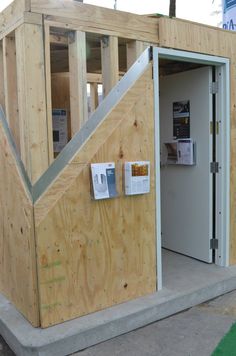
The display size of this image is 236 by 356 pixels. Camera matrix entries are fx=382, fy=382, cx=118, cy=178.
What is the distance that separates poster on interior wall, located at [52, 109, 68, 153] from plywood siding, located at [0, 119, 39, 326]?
691mm

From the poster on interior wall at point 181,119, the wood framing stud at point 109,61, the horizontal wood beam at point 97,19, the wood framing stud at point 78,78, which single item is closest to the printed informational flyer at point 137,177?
the wood framing stud at point 78,78

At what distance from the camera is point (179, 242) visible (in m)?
4.82

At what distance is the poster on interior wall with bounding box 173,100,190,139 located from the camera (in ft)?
14.9

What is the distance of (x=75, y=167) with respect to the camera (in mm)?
3021

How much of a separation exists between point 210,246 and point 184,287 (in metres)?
0.80

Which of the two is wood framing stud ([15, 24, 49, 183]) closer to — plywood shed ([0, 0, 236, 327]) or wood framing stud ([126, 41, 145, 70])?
plywood shed ([0, 0, 236, 327])

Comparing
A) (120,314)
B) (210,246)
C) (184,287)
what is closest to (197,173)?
(210,246)

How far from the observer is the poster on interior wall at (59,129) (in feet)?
13.1

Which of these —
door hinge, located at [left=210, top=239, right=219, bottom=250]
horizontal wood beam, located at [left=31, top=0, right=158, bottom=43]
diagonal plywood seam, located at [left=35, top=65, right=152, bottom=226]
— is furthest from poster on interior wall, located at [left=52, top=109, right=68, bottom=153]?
door hinge, located at [left=210, top=239, right=219, bottom=250]

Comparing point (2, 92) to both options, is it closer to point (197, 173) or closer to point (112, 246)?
point (112, 246)

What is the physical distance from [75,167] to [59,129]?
1.11 meters

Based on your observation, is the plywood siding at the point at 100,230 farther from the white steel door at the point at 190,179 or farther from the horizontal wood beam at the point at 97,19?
the white steel door at the point at 190,179

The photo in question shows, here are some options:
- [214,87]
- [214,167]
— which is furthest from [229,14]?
[214,167]

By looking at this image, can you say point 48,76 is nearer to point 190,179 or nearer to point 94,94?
point 190,179
